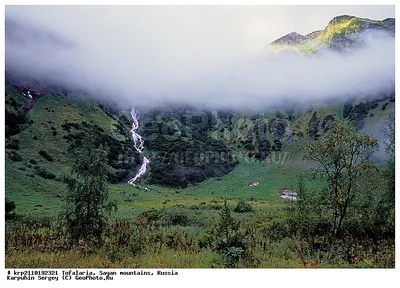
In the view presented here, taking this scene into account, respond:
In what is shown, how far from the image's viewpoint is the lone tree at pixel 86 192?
40.1 feet

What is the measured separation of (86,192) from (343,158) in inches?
448

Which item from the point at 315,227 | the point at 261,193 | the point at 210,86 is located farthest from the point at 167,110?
the point at 315,227

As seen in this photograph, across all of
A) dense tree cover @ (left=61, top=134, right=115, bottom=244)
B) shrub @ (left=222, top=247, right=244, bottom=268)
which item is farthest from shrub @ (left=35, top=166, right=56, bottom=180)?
shrub @ (left=222, top=247, right=244, bottom=268)

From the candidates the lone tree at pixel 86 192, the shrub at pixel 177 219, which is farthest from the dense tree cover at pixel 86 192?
the shrub at pixel 177 219

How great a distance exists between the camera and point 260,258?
39.5 ft

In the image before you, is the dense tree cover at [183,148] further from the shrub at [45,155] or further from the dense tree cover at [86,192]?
the dense tree cover at [86,192]

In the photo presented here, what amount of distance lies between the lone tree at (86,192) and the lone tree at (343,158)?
31.7 feet

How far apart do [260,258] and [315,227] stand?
5.55 metres

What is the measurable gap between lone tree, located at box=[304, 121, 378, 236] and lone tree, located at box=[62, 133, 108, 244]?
31.7 feet

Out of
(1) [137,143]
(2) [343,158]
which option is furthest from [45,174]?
(2) [343,158]

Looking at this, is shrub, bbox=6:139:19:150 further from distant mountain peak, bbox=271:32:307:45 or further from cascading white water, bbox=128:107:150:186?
distant mountain peak, bbox=271:32:307:45

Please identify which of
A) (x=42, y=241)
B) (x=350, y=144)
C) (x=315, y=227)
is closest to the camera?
(x=42, y=241)

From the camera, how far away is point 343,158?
14.4 m
